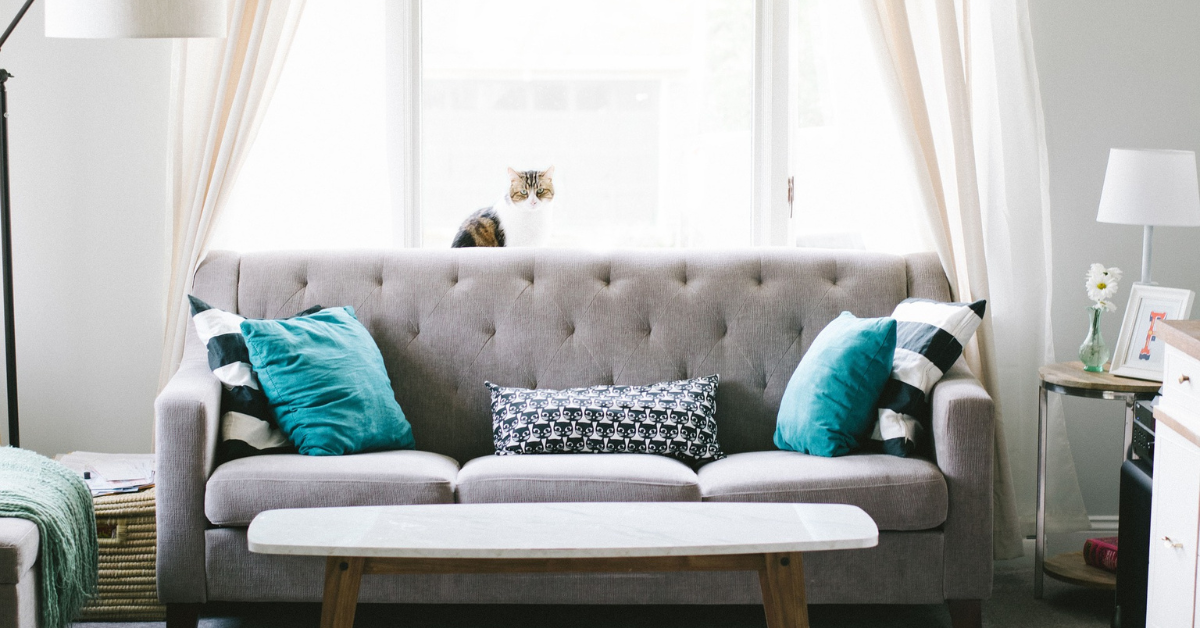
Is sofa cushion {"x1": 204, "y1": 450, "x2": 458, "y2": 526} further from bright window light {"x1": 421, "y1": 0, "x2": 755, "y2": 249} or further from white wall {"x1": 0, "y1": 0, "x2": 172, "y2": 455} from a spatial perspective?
bright window light {"x1": 421, "y1": 0, "x2": 755, "y2": 249}

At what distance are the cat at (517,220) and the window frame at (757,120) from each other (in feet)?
1.06

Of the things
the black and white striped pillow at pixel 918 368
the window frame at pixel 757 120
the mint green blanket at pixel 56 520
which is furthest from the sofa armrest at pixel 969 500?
the mint green blanket at pixel 56 520

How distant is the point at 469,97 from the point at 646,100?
1.86 feet

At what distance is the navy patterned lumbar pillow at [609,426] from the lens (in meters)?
2.61

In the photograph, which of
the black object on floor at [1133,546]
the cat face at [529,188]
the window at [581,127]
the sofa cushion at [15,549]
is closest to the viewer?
the sofa cushion at [15,549]

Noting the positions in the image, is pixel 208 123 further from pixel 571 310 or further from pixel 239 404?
pixel 571 310

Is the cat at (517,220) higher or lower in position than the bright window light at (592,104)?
lower

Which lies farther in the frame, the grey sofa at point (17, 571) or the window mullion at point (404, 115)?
the window mullion at point (404, 115)

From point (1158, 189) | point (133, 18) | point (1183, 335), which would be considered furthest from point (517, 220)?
point (1183, 335)

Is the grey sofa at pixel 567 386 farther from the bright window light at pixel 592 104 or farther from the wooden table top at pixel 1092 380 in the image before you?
the bright window light at pixel 592 104

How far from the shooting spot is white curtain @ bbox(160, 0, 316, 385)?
118 inches

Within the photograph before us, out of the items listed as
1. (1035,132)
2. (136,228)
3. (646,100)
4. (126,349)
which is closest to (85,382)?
(126,349)

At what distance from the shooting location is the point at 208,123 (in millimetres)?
3027

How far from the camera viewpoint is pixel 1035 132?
3092mm
